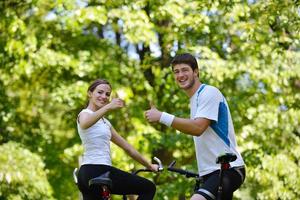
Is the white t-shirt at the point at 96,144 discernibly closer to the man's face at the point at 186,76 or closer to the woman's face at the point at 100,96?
the woman's face at the point at 100,96

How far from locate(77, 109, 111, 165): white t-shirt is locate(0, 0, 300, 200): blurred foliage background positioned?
21.0 feet

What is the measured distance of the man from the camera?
4641mm

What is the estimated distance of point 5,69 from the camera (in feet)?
47.1

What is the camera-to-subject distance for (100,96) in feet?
17.9

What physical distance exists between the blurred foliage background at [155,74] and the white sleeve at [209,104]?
6895mm

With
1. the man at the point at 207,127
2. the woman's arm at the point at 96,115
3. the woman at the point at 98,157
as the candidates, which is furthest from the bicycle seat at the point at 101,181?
the man at the point at 207,127

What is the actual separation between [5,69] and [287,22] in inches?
289

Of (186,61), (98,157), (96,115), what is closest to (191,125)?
(186,61)

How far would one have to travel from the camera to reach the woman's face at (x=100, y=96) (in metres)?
5.44

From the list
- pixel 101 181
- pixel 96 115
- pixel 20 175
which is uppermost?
pixel 96 115

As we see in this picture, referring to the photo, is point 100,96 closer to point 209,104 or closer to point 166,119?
point 166,119

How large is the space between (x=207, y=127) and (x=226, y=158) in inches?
13.3

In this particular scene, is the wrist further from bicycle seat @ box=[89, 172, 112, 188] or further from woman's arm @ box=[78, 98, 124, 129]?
bicycle seat @ box=[89, 172, 112, 188]

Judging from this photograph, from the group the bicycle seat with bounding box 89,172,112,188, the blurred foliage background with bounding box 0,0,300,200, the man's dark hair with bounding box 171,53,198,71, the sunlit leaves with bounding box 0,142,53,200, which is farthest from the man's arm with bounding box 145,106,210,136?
the sunlit leaves with bounding box 0,142,53,200
